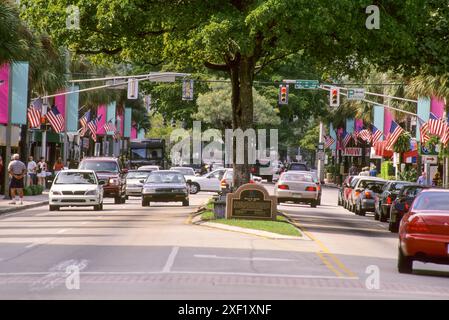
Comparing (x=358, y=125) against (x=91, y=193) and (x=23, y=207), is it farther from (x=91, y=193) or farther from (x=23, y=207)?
(x=91, y=193)

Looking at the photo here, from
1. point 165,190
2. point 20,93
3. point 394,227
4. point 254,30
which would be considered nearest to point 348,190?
point 165,190

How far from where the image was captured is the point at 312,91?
3597 inches

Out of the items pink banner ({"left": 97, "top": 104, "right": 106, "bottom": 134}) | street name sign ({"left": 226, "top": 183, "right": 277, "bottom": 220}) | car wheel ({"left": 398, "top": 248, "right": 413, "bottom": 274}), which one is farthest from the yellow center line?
pink banner ({"left": 97, "top": 104, "right": 106, "bottom": 134})

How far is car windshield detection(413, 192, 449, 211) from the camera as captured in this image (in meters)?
20.2

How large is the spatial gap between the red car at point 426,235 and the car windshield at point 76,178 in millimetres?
23987

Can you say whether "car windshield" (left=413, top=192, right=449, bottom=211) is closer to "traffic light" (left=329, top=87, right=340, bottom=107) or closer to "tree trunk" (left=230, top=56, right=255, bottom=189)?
"tree trunk" (left=230, top=56, right=255, bottom=189)

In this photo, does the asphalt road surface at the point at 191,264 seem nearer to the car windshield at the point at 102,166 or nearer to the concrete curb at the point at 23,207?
the concrete curb at the point at 23,207

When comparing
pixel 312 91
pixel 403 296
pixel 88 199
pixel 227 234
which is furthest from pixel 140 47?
pixel 312 91

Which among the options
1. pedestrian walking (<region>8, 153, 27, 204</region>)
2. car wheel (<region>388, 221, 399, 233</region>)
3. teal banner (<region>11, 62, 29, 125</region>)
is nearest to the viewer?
car wheel (<region>388, 221, 399, 233</region>)

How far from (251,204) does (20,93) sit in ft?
66.2

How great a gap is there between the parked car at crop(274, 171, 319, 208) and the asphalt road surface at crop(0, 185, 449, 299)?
50.0ft
